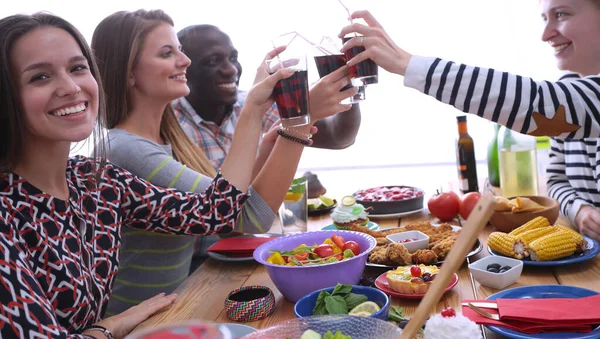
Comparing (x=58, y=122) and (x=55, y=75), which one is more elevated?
(x=55, y=75)

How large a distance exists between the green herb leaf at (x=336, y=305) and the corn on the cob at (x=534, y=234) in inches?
22.6

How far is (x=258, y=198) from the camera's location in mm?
1829

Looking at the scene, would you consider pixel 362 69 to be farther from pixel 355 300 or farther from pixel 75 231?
pixel 75 231

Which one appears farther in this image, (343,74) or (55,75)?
(343,74)

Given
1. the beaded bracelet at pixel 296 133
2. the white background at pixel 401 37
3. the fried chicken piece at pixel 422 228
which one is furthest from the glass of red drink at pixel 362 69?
the white background at pixel 401 37

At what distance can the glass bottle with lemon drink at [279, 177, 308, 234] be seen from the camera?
1870 mm

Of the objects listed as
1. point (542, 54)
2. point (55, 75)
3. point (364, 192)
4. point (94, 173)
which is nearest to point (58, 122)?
point (55, 75)

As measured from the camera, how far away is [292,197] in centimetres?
188

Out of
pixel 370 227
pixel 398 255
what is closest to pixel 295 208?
pixel 370 227

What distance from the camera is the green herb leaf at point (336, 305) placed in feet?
3.50

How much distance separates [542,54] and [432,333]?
14.7 feet

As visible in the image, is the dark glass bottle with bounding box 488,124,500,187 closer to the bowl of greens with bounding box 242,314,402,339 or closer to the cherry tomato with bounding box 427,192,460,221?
the cherry tomato with bounding box 427,192,460,221

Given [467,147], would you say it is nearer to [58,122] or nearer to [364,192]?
[364,192]

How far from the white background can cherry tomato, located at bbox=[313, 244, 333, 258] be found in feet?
11.2
